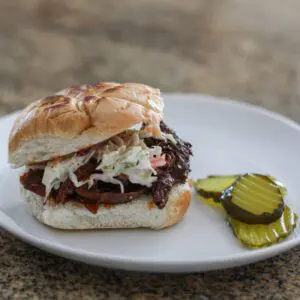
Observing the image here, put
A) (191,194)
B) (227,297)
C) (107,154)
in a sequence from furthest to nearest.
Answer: (191,194) < (107,154) < (227,297)

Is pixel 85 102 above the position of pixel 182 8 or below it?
above

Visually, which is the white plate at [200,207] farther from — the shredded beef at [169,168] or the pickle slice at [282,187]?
the shredded beef at [169,168]

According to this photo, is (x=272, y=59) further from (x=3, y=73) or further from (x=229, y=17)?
(x=3, y=73)

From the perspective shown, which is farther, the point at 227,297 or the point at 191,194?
the point at 191,194

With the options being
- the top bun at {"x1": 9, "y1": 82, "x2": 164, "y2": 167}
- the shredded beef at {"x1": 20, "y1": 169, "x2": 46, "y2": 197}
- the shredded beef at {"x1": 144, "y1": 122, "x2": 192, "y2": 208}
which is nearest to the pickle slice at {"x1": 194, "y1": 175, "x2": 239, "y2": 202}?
the shredded beef at {"x1": 144, "y1": 122, "x2": 192, "y2": 208}

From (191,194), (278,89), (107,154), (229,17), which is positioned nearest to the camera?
(107,154)

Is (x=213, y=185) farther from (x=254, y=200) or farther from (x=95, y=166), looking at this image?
(x=95, y=166)

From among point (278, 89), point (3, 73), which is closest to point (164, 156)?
point (278, 89)
